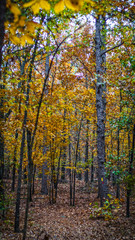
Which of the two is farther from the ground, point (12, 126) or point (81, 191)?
point (12, 126)

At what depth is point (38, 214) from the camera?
24.3 feet

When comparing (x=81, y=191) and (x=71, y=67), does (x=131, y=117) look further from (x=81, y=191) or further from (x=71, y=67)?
(x=81, y=191)

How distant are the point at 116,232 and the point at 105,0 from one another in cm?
655

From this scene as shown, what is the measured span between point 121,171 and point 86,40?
5.43m

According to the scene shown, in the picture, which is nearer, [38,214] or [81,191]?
[38,214]

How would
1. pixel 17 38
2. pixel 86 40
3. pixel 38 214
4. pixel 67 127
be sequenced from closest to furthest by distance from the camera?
pixel 17 38, pixel 86 40, pixel 38 214, pixel 67 127

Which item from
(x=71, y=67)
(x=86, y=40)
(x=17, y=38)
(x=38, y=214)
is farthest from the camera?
(x=71, y=67)

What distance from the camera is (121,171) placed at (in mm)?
4855

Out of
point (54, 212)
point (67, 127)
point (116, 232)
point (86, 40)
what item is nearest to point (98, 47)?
point (86, 40)

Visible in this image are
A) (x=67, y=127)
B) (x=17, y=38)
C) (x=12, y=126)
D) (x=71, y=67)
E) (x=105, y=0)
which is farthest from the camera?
(x=71, y=67)

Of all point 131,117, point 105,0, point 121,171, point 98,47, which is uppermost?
point 98,47

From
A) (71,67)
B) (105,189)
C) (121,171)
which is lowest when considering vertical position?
(105,189)

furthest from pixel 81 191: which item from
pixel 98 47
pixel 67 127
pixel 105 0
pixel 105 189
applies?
pixel 105 0

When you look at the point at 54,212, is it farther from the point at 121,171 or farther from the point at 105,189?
the point at 121,171
